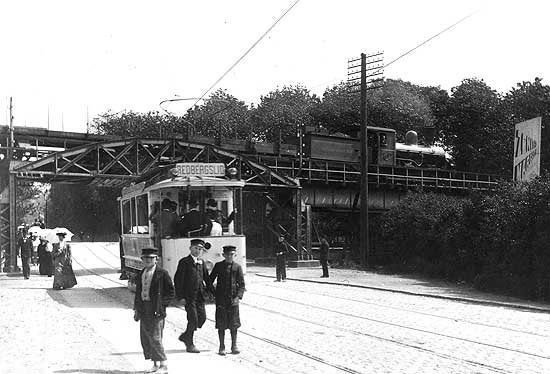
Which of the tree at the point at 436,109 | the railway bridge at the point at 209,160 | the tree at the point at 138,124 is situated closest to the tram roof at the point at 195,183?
the railway bridge at the point at 209,160

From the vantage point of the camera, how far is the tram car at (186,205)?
647 inches

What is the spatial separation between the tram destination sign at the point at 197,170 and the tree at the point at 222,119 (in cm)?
5288

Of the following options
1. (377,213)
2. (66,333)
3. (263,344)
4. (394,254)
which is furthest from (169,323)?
(377,213)

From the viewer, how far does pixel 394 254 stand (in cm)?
3481

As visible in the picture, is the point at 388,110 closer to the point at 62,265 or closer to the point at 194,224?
the point at 62,265

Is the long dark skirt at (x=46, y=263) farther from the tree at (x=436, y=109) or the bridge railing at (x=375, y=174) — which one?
the tree at (x=436, y=109)

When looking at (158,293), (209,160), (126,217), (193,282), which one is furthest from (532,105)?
(158,293)

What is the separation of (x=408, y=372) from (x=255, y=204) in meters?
44.4

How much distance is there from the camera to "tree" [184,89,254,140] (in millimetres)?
74125

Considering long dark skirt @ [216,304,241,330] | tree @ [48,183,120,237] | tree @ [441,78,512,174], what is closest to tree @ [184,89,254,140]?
tree @ [48,183,120,237]

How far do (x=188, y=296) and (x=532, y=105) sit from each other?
58.3 meters

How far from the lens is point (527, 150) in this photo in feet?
89.0

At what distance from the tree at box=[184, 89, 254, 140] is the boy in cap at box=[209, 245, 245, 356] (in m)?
59.9

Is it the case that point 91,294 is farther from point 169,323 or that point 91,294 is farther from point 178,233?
point 169,323
